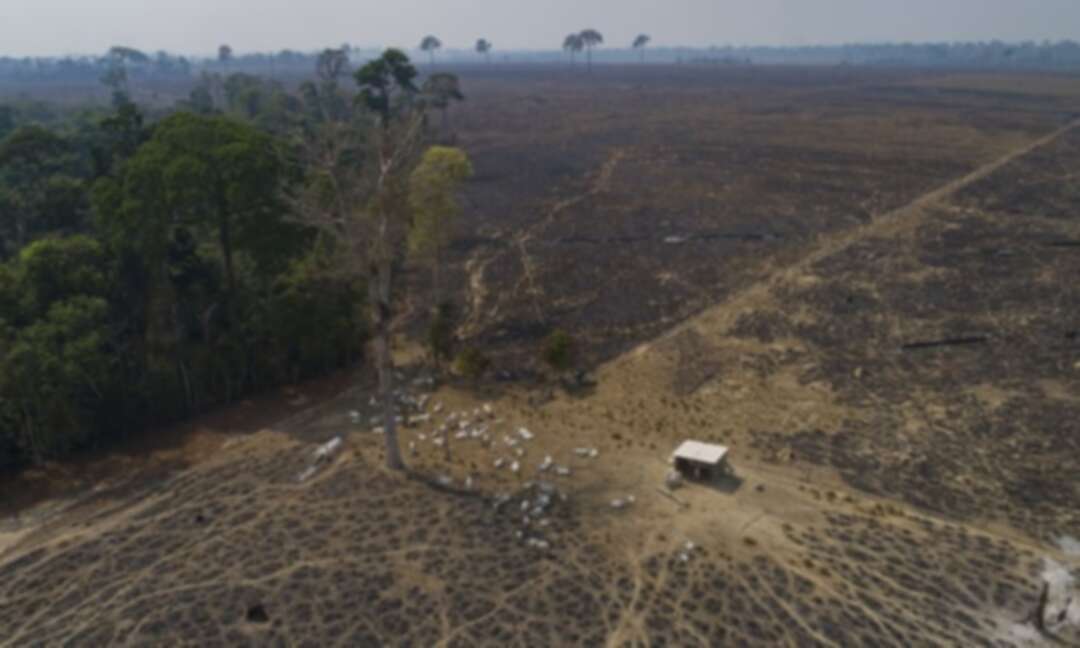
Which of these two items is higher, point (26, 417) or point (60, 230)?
point (60, 230)

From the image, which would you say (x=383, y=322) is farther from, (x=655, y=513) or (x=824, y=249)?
(x=824, y=249)

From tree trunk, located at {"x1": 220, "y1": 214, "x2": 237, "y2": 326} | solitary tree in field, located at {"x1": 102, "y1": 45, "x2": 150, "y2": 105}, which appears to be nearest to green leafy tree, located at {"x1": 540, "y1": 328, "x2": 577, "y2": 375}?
tree trunk, located at {"x1": 220, "y1": 214, "x2": 237, "y2": 326}

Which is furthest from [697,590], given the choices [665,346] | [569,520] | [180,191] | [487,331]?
[180,191]

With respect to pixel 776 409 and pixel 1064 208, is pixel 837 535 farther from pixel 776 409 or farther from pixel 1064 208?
pixel 1064 208

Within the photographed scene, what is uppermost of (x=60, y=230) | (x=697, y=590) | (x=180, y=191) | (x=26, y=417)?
(x=180, y=191)

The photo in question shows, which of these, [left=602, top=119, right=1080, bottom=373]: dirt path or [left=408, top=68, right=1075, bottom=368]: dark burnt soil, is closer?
[left=602, top=119, right=1080, bottom=373]: dirt path

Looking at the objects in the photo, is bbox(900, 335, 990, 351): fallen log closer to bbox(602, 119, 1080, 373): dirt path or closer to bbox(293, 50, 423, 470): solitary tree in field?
bbox(602, 119, 1080, 373): dirt path

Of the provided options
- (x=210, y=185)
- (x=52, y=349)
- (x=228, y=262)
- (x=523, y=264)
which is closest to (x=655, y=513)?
(x=228, y=262)
